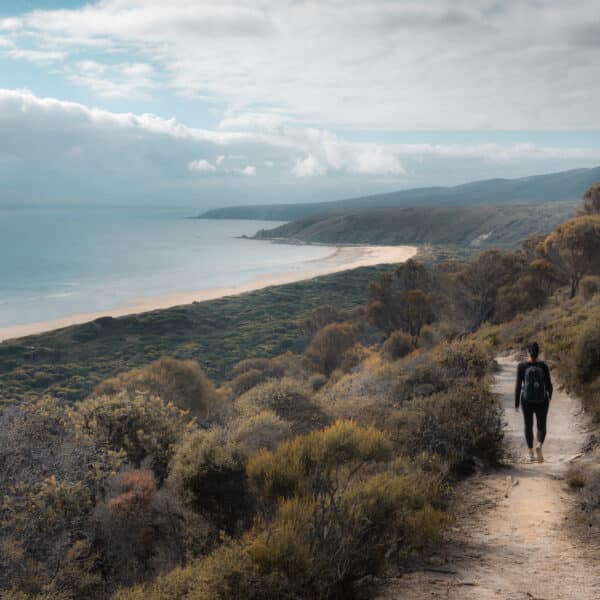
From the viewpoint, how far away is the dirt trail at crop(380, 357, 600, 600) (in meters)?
4.64

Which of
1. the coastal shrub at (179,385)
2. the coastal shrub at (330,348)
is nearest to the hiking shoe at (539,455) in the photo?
the coastal shrub at (179,385)

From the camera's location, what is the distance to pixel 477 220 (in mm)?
186500

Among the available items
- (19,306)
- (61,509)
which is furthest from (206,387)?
(19,306)

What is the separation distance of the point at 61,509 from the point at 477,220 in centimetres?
19077

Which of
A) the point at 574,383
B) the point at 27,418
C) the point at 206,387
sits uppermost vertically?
the point at 27,418

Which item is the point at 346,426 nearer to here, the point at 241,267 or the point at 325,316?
the point at 325,316

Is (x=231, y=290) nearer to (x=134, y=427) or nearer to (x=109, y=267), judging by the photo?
(x=109, y=267)

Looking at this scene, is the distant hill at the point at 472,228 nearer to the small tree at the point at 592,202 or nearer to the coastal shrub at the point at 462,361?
the small tree at the point at 592,202

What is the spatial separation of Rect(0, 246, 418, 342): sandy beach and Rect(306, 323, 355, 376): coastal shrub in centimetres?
3367

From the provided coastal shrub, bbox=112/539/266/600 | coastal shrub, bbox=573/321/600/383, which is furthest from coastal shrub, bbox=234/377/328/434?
coastal shrub, bbox=573/321/600/383

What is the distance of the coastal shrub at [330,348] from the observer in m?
37.8

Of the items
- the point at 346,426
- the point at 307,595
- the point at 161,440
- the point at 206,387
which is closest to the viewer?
the point at 307,595

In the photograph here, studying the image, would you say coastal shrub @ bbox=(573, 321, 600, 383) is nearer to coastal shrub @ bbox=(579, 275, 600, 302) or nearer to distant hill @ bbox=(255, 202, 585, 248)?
coastal shrub @ bbox=(579, 275, 600, 302)

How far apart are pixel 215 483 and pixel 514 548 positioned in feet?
10.2
